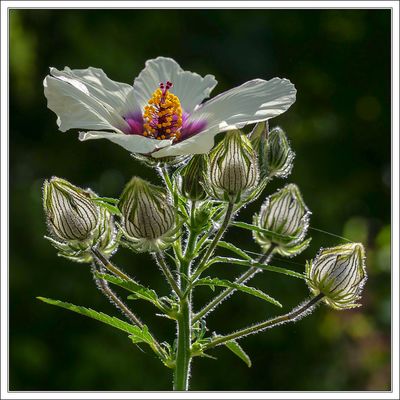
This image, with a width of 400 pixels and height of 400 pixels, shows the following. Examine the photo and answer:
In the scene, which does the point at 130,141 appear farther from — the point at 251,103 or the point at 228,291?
the point at 228,291

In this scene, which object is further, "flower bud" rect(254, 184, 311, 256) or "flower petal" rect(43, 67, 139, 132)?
"flower bud" rect(254, 184, 311, 256)

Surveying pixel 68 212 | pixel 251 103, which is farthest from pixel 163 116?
pixel 68 212

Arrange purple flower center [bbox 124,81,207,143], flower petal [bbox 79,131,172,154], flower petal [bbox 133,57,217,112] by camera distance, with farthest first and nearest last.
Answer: flower petal [bbox 133,57,217,112] < purple flower center [bbox 124,81,207,143] < flower petal [bbox 79,131,172,154]

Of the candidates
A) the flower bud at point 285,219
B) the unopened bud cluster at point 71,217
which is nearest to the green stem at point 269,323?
the flower bud at point 285,219

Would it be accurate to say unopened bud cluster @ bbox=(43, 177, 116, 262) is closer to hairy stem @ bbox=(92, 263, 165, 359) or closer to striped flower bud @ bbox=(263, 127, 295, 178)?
hairy stem @ bbox=(92, 263, 165, 359)

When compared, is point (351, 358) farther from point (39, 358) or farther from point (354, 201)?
point (39, 358)

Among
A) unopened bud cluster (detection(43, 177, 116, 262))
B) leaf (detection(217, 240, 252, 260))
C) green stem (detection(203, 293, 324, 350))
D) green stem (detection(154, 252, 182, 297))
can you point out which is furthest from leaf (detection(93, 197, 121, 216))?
green stem (detection(203, 293, 324, 350))

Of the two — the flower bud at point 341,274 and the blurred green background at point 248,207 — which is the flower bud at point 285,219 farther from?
the blurred green background at point 248,207
